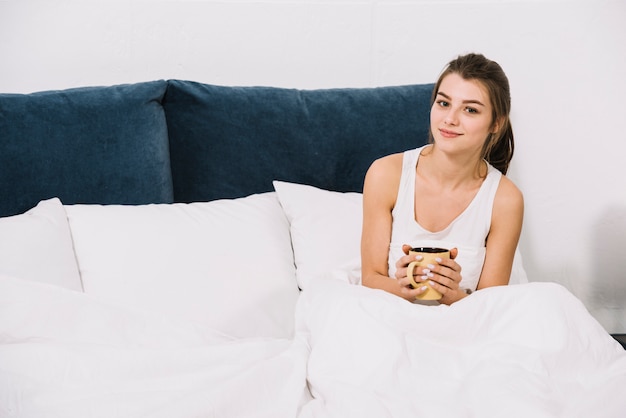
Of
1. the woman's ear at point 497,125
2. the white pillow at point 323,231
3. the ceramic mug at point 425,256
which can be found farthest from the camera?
the white pillow at point 323,231

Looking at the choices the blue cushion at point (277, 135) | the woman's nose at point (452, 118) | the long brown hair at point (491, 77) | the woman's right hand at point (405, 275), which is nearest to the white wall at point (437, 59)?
the blue cushion at point (277, 135)

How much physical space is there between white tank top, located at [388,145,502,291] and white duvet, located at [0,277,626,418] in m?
0.36

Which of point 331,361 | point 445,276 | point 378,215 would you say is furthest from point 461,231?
point 331,361

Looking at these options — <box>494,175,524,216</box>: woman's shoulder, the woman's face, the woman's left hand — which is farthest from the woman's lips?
the woman's left hand

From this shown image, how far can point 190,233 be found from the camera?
7.11 feet

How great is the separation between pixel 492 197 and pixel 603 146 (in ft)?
3.02

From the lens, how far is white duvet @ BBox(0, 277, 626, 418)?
60.3 inches

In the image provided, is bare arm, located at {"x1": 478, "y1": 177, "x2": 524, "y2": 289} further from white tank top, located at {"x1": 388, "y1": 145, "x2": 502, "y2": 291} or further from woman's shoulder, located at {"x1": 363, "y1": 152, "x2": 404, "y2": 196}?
woman's shoulder, located at {"x1": 363, "y1": 152, "x2": 404, "y2": 196}

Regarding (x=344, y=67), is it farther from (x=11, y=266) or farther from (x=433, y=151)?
(x=11, y=266)

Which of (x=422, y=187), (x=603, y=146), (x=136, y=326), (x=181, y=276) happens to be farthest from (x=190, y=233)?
(x=603, y=146)

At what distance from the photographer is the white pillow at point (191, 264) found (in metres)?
2.04

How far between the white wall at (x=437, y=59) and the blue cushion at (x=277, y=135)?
0.89 ft

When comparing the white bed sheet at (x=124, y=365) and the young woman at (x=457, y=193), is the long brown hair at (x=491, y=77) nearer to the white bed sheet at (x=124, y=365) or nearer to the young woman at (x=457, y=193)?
the young woman at (x=457, y=193)

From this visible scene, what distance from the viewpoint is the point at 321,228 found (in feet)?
7.64
